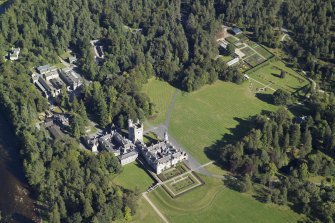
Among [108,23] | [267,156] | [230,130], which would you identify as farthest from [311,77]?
[108,23]

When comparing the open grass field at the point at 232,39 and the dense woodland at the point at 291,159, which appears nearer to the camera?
the dense woodland at the point at 291,159

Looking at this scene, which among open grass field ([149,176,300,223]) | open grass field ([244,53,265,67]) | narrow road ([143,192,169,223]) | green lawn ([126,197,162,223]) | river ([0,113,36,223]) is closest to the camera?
green lawn ([126,197,162,223])

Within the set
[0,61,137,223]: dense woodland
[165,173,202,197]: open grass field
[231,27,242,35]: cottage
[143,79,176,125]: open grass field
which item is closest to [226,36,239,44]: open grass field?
[231,27,242,35]: cottage

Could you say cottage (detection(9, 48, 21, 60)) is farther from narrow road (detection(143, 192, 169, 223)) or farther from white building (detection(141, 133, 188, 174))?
narrow road (detection(143, 192, 169, 223))

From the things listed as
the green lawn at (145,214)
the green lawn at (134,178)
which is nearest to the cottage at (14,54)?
the green lawn at (134,178)

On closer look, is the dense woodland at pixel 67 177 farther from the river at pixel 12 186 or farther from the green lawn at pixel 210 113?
the green lawn at pixel 210 113
